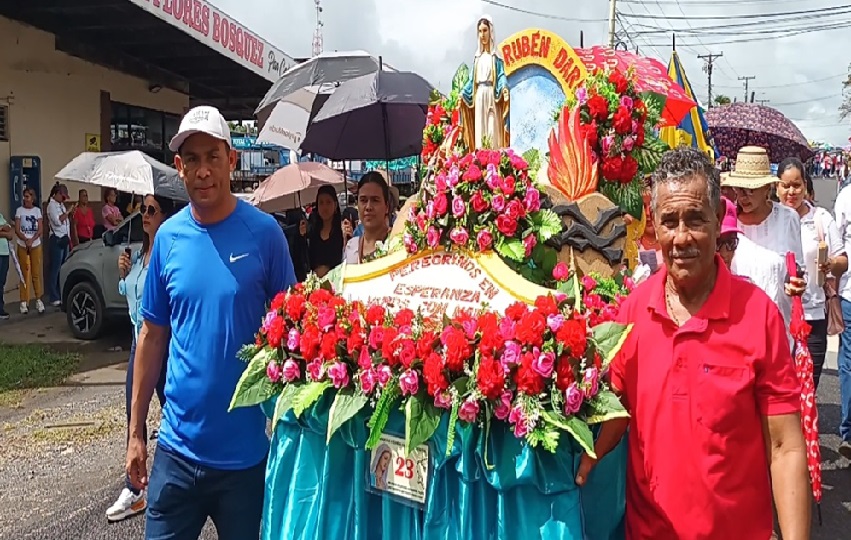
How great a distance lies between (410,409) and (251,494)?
772 mm

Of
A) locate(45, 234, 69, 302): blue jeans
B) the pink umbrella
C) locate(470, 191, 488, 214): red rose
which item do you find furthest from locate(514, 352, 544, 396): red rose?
locate(45, 234, 69, 302): blue jeans

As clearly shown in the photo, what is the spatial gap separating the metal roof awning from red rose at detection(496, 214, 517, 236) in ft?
28.3

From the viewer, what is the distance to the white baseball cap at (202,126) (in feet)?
8.21

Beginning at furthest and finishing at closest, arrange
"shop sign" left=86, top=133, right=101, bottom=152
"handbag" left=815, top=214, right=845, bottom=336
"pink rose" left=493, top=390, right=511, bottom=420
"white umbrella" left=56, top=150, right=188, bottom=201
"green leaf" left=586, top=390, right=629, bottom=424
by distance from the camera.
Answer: "shop sign" left=86, top=133, right=101, bottom=152
"white umbrella" left=56, top=150, right=188, bottom=201
"handbag" left=815, top=214, right=845, bottom=336
"pink rose" left=493, top=390, right=511, bottom=420
"green leaf" left=586, top=390, right=629, bottom=424

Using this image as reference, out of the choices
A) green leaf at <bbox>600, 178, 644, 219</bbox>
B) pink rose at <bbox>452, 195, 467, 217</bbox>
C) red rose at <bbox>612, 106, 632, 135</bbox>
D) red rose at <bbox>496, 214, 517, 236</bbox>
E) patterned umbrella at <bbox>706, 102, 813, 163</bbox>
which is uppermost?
patterned umbrella at <bbox>706, 102, 813, 163</bbox>

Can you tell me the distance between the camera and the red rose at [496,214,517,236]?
8.52ft

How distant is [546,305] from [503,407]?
0.33m

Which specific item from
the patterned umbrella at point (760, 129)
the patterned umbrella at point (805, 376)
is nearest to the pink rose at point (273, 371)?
the patterned umbrella at point (805, 376)

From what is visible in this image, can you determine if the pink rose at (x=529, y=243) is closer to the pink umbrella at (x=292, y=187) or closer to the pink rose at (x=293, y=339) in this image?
the pink rose at (x=293, y=339)

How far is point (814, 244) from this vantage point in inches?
186

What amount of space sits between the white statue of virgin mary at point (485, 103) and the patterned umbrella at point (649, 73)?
122cm

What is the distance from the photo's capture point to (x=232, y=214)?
8.54 feet

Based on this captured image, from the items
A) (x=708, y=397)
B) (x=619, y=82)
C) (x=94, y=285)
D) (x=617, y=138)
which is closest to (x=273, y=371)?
(x=708, y=397)

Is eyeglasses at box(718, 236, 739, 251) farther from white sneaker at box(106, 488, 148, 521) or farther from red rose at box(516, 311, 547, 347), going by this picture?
white sneaker at box(106, 488, 148, 521)
